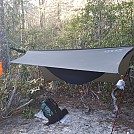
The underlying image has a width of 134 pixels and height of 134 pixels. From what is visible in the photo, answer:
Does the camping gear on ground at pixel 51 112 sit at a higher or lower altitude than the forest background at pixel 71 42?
lower

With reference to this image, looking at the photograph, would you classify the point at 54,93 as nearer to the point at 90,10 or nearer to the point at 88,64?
the point at 90,10

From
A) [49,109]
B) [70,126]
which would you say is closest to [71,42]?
[49,109]

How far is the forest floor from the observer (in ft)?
9.86

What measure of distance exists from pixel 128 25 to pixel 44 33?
280 cm

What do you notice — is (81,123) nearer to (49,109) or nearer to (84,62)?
(49,109)

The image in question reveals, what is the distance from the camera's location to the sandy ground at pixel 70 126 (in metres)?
2.99

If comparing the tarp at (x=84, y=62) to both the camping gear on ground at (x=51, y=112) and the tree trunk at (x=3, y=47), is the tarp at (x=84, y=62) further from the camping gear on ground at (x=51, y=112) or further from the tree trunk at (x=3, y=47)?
the tree trunk at (x=3, y=47)

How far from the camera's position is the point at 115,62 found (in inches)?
95.0

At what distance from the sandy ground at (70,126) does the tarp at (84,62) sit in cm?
68

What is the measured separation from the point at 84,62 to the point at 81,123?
3.73 feet

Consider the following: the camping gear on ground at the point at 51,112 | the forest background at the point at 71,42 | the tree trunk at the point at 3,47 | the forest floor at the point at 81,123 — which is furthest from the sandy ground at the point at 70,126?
the tree trunk at the point at 3,47

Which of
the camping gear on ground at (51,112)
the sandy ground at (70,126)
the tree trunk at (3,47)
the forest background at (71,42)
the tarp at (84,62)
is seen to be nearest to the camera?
the tarp at (84,62)

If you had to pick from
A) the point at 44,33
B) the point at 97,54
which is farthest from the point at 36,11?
the point at 97,54

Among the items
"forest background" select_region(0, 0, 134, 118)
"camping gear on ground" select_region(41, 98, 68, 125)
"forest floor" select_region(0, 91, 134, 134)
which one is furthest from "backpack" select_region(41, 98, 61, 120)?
"forest background" select_region(0, 0, 134, 118)
